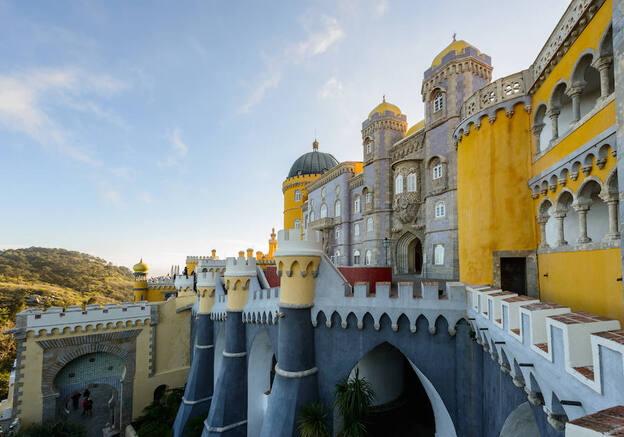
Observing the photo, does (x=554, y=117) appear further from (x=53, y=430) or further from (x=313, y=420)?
(x=53, y=430)

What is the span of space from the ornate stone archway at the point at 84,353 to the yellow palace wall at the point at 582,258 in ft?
84.3

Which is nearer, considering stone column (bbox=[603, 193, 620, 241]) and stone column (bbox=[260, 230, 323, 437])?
stone column (bbox=[603, 193, 620, 241])

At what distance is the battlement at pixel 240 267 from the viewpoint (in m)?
16.5

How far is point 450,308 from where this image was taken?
9258mm

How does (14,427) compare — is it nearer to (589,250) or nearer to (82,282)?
(589,250)

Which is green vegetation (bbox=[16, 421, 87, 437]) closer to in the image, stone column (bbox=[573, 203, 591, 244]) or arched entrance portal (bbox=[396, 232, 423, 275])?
arched entrance portal (bbox=[396, 232, 423, 275])

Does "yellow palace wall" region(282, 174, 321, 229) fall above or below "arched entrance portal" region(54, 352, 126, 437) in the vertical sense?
above

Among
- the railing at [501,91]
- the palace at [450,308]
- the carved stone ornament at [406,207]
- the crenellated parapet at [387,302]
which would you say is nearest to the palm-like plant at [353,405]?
the palace at [450,308]

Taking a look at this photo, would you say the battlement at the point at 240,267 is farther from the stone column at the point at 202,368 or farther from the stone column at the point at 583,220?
the stone column at the point at 583,220

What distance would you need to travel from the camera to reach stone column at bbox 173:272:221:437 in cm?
1775

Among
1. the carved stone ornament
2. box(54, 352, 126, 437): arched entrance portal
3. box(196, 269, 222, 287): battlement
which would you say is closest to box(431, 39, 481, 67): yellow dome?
the carved stone ornament

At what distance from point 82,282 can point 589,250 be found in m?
88.7

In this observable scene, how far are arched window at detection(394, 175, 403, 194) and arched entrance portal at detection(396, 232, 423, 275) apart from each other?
12.8 feet

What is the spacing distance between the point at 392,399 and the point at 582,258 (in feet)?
41.8
